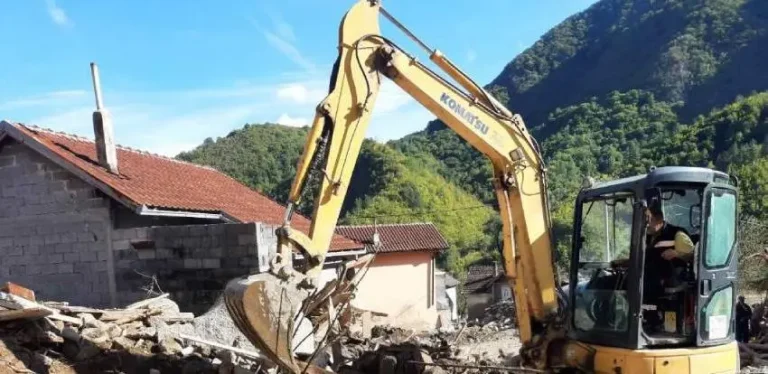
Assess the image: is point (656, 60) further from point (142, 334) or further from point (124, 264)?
point (142, 334)

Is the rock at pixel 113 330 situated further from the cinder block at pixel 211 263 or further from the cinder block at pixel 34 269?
the cinder block at pixel 34 269

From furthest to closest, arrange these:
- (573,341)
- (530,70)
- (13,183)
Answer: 1. (530,70)
2. (13,183)
3. (573,341)

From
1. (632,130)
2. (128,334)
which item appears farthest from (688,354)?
(632,130)

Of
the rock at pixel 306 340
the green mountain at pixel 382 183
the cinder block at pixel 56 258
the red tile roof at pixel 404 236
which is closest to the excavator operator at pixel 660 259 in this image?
the rock at pixel 306 340

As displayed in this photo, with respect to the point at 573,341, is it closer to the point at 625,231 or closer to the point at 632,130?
the point at 625,231

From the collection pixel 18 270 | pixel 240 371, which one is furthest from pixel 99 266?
pixel 240 371

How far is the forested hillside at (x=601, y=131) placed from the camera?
Result: 48.1 metres

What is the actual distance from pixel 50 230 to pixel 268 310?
742 centimetres

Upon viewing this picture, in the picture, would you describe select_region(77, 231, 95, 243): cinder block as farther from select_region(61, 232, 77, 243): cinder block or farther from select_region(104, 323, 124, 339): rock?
select_region(104, 323, 124, 339): rock

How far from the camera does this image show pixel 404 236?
27.7 meters

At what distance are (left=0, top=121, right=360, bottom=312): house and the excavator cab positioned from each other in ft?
16.5

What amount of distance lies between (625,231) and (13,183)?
1009cm

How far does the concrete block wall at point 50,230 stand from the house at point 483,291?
28.3 m

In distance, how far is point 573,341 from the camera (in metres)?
6.79
